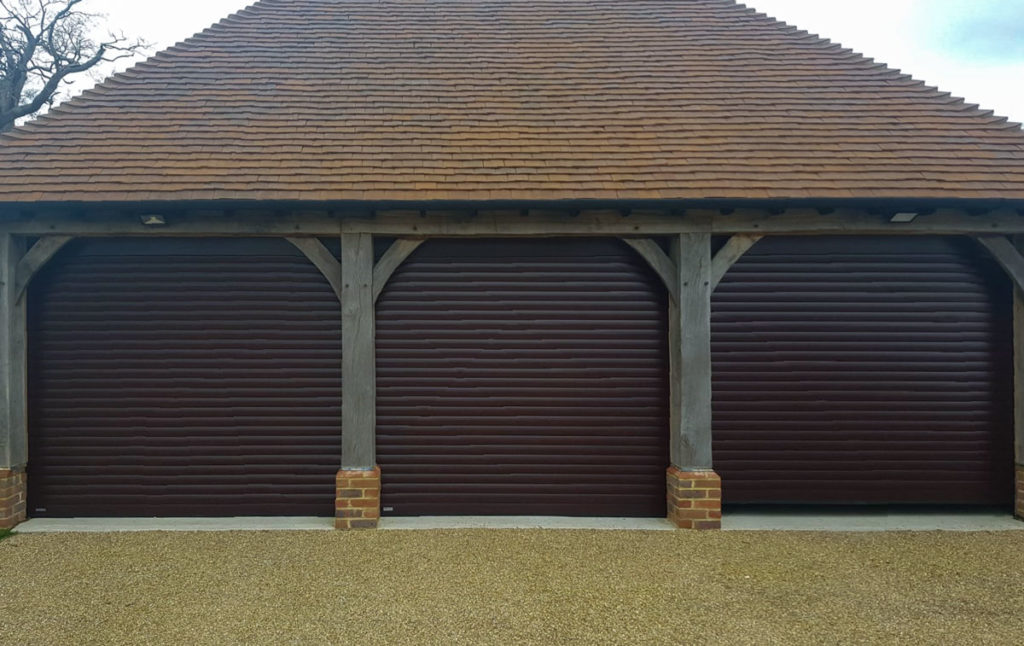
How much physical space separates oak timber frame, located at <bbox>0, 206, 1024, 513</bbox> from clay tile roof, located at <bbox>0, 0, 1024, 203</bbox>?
0.75 ft

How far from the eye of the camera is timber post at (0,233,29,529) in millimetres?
4344

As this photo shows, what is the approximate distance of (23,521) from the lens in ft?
14.8

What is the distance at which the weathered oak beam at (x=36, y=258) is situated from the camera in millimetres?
4410

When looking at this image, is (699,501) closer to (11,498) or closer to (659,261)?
(659,261)

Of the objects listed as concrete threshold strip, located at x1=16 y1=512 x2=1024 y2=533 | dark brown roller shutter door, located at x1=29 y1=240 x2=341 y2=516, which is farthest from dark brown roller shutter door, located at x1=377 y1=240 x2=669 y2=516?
dark brown roller shutter door, located at x1=29 y1=240 x2=341 y2=516

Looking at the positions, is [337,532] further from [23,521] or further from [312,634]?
[23,521]

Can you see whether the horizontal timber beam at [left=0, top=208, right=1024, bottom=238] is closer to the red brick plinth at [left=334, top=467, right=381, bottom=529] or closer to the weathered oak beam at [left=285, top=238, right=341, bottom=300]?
the weathered oak beam at [left=285, top=238, right=341, bottom=300]

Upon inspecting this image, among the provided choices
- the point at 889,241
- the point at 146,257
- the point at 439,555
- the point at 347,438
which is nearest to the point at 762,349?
the point at 889,241

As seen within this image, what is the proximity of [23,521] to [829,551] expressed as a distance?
22.3 feet

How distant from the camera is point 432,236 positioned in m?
4.50

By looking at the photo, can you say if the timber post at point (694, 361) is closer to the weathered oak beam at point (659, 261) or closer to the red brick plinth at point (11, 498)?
the weathered oak beam at point (659, 261)

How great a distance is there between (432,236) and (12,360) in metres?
3.76

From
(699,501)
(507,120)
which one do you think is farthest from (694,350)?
(507,120)

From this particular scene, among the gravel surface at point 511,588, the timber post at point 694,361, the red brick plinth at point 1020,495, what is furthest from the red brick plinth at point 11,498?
the red brick plinth at point 1020,495
